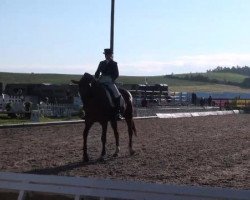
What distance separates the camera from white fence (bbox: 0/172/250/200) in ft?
21.0

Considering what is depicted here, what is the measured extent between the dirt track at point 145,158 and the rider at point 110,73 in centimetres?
147

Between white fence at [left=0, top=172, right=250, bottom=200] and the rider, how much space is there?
27.6ft

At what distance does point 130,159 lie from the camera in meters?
15.4

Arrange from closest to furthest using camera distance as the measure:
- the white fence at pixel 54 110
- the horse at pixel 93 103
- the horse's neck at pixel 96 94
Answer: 1. the horse at pixel 93 103
2. the horse's neck at pixel 96 94
3. the white fence at pixel 54 110

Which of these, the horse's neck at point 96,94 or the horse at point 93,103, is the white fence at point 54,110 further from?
the horse's neck at point 96,94

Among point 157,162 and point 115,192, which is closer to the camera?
point 115,192

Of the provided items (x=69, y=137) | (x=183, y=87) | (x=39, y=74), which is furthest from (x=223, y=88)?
(x=69, y=137)

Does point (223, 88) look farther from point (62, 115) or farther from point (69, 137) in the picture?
point (69, 137)

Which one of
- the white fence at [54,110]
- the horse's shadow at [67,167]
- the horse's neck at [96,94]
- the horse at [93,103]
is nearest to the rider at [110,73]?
the horse at [93,103]

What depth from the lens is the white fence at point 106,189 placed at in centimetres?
641

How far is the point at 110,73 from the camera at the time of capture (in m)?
16.1

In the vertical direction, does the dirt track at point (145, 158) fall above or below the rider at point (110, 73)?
below

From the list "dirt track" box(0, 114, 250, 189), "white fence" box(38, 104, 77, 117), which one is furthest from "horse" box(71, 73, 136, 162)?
"white fence" box(38, 104, 77, 117)

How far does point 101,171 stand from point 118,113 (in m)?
3.31
